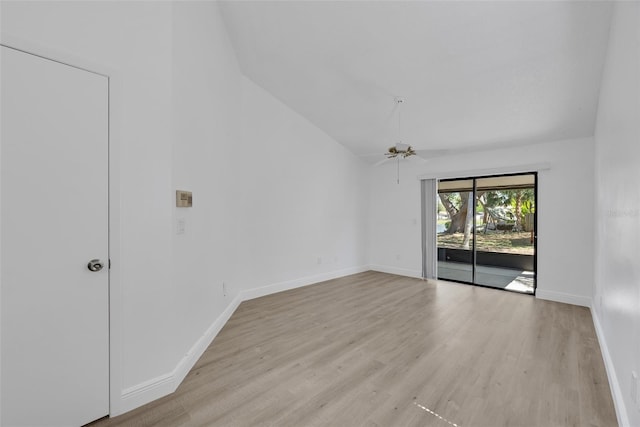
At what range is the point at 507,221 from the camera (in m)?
5.19

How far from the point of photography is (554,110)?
3.46 m

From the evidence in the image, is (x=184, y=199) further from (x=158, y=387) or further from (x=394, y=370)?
(x=394, y=370)

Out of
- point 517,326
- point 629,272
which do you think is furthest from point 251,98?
point 517,326

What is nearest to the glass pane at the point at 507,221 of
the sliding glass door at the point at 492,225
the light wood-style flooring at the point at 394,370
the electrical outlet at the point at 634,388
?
the sliding glass door at the point at 492,225

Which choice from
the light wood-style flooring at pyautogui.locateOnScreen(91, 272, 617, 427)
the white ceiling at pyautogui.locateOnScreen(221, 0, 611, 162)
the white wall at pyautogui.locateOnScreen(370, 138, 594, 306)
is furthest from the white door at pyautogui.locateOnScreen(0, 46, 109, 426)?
the white wall at pyautogui.locateOnScreen(370, 138, 594, 306)

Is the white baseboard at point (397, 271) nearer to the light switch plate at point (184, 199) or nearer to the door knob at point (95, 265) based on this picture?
the light switch plate at point (184, 199)

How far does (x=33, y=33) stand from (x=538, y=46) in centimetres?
372

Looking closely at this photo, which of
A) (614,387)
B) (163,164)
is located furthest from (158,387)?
(614,387)

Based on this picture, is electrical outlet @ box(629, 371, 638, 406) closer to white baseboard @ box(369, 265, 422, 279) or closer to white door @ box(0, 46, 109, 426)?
white door @ box(0, 46, 109, 426)

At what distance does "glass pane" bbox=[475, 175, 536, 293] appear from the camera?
4.91m

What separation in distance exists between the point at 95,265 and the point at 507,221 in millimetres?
6060

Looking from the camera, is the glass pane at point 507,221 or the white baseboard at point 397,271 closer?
the glass pane at point 507,221

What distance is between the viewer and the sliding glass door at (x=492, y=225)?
496 cm

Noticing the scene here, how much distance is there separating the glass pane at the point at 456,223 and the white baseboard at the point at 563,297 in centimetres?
119
